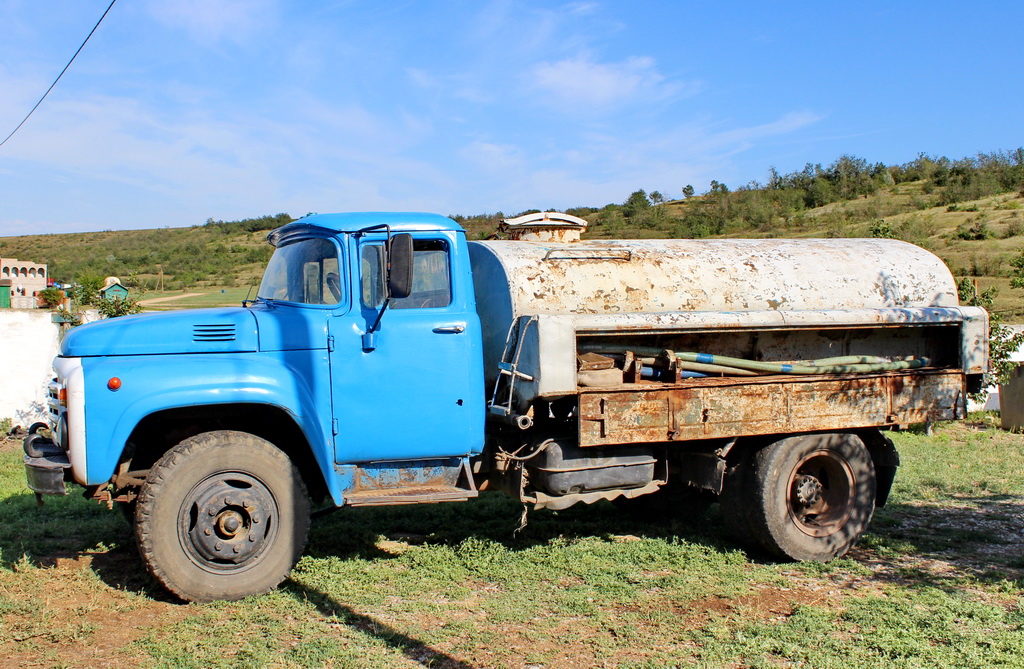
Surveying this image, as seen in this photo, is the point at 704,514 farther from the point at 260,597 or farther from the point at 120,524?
the point at 120,524

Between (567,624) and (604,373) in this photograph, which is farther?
(604,373)

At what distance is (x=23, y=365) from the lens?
36.9ft

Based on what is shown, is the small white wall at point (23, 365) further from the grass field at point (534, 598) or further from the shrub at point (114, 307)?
the grass field at point (534, 598)

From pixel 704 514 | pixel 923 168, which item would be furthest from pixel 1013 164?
pixel 704 514

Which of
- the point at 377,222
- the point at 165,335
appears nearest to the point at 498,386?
the point at 377,222

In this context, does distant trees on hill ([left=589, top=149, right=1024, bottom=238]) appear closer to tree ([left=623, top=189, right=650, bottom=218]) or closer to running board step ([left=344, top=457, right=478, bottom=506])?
tree ([left=623, top=189, right=650, bottom=218])

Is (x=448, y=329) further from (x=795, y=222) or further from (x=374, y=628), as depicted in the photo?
(x=795, y=222)

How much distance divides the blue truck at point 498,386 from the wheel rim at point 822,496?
0.7 inches

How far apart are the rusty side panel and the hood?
2111 millimetres

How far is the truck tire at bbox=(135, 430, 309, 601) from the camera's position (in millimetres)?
4730

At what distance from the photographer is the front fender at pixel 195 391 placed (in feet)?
15.0

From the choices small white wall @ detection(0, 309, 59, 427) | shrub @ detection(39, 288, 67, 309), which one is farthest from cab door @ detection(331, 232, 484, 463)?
shrub @ detection(39, 288, 67, 309)

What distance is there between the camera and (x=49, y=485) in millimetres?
4613

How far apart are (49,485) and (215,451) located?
2.90 feet
